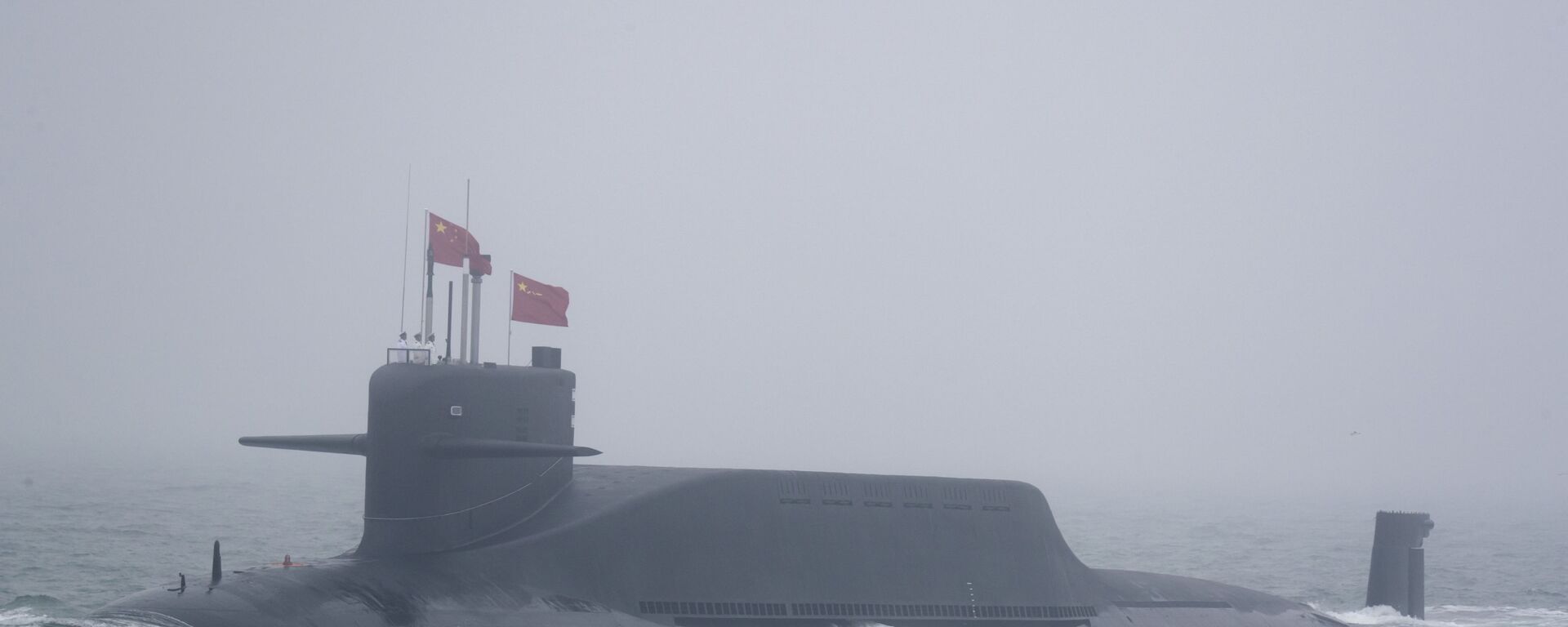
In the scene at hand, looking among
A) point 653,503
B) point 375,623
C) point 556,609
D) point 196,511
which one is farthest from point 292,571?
point 196,511

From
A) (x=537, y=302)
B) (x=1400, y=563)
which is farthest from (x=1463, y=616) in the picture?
(x=537, y=302)

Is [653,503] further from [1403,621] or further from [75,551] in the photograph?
[75,551]

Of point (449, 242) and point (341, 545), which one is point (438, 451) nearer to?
point (449, 242)

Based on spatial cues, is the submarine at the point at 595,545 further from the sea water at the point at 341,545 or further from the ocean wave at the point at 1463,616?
the ocean wave at the point at 1463,616

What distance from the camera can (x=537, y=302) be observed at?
14.4 metres

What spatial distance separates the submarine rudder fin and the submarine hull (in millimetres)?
1077

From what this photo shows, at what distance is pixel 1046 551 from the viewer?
1650 centimetres

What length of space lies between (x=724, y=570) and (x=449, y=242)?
4442 mm

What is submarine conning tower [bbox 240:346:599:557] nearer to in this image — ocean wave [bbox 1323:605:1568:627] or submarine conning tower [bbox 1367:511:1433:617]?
ocean wave [bbox 1323:605:1568:627]

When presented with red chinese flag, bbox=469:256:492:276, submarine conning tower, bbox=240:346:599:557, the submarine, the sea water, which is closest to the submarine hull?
the submarine

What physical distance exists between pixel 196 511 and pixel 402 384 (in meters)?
35.6

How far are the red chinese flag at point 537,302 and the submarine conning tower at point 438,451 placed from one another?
121 centimetres

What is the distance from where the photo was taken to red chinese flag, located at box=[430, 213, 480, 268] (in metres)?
13.3

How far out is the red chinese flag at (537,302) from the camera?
14109 mm
